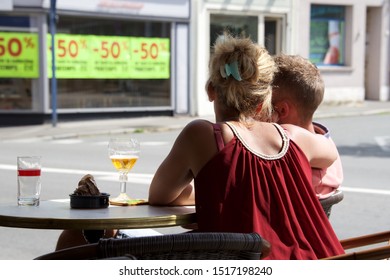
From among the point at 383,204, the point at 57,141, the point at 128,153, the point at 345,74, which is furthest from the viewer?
the point at 345,74

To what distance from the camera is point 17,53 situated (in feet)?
64.5

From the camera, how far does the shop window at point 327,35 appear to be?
2672cm

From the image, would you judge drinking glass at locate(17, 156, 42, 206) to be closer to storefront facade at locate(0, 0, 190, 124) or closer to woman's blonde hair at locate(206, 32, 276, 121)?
woman's blonde hair at locate(206, 32, 276, 121)

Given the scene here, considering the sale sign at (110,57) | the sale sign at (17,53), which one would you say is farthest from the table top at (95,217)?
the sale sign at (110,57)

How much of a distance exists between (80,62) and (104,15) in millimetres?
1304

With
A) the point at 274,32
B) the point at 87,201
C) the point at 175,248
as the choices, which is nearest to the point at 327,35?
the point at 274,32

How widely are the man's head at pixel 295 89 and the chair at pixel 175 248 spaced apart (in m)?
1.23

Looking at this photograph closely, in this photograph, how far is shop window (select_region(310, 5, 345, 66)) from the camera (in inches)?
1052

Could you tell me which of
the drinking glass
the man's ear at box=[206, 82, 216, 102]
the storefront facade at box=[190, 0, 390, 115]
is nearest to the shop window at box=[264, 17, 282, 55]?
the storefront facade at box=[190, 0, 390, 115]

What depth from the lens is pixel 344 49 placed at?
27.6 m

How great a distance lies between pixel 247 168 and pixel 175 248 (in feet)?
2.38

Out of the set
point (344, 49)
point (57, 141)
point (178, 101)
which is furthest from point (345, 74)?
point (57, 141)

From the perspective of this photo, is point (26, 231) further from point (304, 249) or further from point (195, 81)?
point (195, 81)

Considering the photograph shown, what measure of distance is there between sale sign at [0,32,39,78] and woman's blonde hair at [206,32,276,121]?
16571 millimetres
